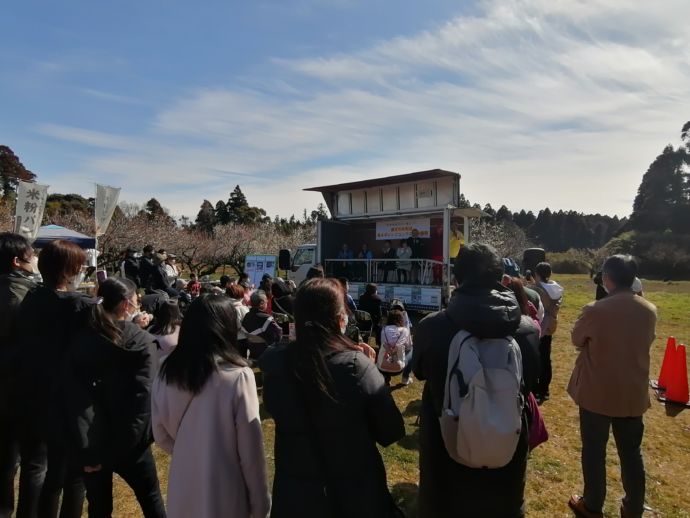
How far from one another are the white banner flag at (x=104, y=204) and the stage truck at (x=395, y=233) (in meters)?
4.72

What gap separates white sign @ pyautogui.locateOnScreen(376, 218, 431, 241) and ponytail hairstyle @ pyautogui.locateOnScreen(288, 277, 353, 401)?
9874mm

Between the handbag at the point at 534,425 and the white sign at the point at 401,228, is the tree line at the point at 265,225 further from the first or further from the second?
the handbag at the point at 534,425

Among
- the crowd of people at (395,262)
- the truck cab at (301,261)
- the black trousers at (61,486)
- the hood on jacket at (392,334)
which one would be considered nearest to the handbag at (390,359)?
the hood on jacket at (392,334)

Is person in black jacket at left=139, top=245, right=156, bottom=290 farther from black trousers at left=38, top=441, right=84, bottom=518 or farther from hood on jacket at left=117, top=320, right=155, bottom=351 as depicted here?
hood on jacket at left=117, top=320, right=155, bottom=351

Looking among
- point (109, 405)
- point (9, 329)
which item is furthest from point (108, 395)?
point (9, 329)

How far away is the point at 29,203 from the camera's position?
1024 centimetres

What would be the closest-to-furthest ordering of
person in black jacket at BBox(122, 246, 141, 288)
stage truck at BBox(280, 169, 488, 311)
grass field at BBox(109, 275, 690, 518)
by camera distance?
grass field at BBox(109, 275, 690, 518) < person in black jacket at BBox(122, 246, 141, 288) < stage truck at BBox(280, 169, 488, 311)

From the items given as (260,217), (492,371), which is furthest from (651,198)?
(492,371)

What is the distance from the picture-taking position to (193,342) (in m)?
1.90

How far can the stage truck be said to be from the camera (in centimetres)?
1012

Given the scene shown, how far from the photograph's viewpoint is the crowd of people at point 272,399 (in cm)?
174

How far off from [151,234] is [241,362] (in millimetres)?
29117

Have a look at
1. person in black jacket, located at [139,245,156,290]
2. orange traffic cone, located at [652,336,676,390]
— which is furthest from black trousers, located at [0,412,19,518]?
orange traffic cone, located at [652,336,676,390]

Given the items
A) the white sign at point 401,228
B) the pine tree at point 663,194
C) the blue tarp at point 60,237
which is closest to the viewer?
the white sign at point 401,228
